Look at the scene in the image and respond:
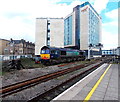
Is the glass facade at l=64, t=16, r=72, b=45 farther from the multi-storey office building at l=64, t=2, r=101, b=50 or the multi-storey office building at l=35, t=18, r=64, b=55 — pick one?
the multi-storey office building at l=35, t=18, r=64, b=55

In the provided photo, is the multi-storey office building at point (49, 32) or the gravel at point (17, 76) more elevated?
the multi-storey office building at point (49, 32)

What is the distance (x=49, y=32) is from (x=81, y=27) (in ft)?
60.5

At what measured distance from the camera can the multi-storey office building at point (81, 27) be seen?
5525 cm

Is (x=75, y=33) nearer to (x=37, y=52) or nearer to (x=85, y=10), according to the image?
(x=85, y=10)

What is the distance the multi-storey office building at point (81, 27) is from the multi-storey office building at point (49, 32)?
1224 centimetres

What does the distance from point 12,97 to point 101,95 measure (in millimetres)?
3981

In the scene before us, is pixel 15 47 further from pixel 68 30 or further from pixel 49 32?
pixel 68 30

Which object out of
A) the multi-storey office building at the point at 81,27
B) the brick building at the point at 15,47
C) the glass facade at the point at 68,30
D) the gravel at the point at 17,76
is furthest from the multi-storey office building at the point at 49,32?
the gravel at the point at 17,76

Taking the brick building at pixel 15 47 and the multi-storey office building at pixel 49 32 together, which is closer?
the brick building at pixel 15 47

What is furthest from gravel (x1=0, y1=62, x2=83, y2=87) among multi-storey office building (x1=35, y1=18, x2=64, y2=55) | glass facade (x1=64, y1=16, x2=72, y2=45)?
glass facade (x1=64, y1=16, x2=72, y2=45)

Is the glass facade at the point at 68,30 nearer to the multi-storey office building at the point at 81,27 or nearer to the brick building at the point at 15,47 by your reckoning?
the multi-storey office building at the point at 81,27

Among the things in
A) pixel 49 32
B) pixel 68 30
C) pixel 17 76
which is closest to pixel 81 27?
pixel 68 30

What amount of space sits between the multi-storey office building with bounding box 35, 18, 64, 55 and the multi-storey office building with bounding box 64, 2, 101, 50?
1224cm

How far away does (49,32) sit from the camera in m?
53.7
